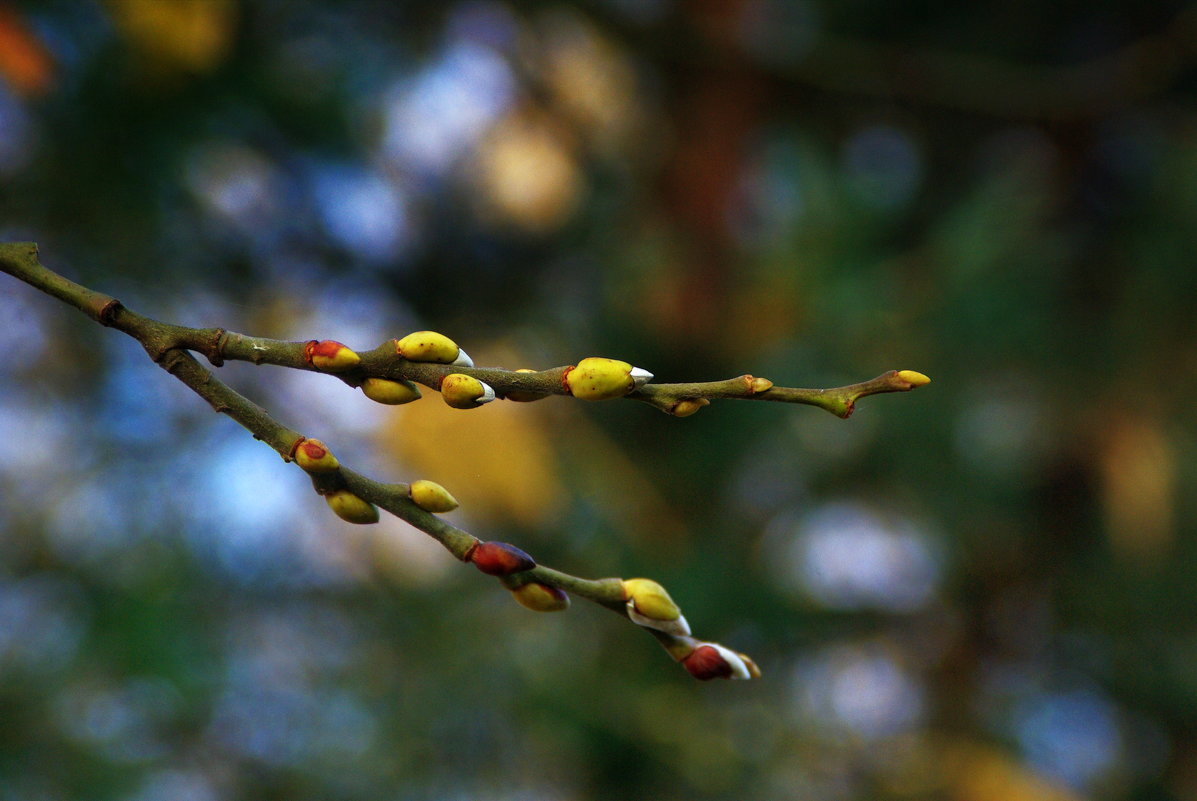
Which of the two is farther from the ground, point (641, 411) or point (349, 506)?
point (641, 411)

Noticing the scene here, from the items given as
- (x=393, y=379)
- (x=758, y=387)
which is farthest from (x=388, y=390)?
(x=758, y=387)

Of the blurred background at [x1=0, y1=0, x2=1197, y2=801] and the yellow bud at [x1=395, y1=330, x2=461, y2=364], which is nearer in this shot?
the yellow bud at [x1=395, y1=330, x2=461, y2=364]

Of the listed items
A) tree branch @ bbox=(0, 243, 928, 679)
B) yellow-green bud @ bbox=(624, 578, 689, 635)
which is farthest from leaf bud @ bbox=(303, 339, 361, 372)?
yellow-green bud @ bbox=(624, 578, 689, 635)

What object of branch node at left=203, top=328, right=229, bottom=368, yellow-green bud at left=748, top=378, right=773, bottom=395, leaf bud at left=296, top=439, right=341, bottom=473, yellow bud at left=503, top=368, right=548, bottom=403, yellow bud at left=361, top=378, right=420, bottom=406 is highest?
yellow-green bud at left=748, top=378, right=773, bottom=395

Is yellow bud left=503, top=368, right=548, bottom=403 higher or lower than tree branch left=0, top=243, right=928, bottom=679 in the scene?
higher

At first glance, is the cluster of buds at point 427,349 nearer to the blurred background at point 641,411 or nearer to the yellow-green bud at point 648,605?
the yellow-green bud at point 648,605

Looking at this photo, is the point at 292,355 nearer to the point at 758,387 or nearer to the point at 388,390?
the point at 388,390

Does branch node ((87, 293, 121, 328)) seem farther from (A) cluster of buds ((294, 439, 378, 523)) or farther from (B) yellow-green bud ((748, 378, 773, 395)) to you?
(B) yellow-green bud ((748, 378, 773, 395))
